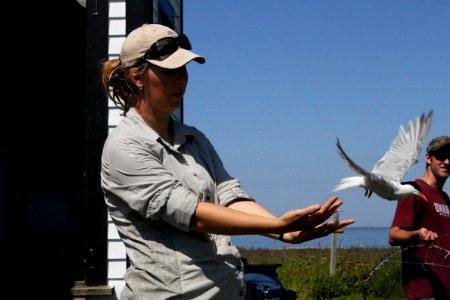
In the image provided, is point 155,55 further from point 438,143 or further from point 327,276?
point 327,276

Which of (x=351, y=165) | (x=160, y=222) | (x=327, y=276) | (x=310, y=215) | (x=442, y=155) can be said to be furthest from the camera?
(x=327, y=276)

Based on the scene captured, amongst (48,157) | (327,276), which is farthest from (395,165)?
(327,276)

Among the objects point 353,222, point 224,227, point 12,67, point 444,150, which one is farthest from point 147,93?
point 12,67

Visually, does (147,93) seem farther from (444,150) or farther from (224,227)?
Result: (444,150)

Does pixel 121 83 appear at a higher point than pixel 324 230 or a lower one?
higher

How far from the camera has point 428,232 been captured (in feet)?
17.2

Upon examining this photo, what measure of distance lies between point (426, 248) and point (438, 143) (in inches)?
31.2

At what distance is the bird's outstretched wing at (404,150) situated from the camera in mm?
6180

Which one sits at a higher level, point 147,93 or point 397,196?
point 147,93

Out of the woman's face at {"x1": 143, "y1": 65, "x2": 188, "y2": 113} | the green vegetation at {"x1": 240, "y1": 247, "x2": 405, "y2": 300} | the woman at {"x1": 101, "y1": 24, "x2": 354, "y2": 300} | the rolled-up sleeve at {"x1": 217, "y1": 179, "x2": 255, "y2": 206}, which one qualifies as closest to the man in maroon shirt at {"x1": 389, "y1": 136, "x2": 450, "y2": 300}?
the rolled-up sleeve at {"x1": 217, "y1": 179, "x2": 255, "y2": 206}

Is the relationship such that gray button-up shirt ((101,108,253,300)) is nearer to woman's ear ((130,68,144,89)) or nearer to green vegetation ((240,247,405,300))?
woman's ear ((130,68,144,89))

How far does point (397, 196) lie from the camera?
5.37 metres

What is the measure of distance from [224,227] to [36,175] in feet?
16.4

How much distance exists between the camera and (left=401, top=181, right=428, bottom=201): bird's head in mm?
5452
